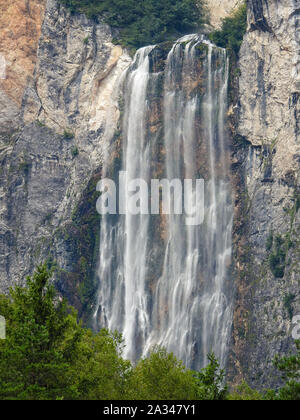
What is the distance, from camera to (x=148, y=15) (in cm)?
9738

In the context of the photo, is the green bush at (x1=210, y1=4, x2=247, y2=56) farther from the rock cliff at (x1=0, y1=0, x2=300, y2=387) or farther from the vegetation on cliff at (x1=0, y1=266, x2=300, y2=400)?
the vegetation on cliff at (x1=0, y1=266, x2=300, y2=400)

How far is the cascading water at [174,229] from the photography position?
84.1 m

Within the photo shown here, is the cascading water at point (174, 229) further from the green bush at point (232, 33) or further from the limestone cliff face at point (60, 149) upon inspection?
the limestone cliff face at point (60, 149)

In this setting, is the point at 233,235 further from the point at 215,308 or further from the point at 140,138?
the point at 140,138

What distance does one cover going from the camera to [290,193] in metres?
79.4

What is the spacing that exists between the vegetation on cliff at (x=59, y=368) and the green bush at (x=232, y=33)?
3672cm

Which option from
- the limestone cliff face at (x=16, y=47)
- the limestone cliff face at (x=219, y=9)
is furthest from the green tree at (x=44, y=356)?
the limestone cliff face at (x=16, y=47)

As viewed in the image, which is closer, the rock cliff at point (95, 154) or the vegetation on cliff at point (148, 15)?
the rock cliff at point (95, 154)

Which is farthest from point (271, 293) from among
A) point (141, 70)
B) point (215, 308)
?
point (141, 70)

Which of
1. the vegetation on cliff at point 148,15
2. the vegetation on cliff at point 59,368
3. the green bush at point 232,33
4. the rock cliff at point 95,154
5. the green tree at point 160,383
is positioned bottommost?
the green tree at point 160,383

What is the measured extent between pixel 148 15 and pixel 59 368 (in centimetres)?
5165

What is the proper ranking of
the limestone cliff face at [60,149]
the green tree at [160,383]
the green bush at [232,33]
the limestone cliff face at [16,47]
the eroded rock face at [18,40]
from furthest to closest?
the eroded rock face at [18,40] < the limestone cliff face at [16,47] < the limestone cliff face at [60,149] < the green bush at [232,33] < the green tree at [160,383]

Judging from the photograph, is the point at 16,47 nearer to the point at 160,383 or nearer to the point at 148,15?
the point at 148,15

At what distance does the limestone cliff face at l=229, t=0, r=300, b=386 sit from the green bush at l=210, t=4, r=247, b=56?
5.26 feet
